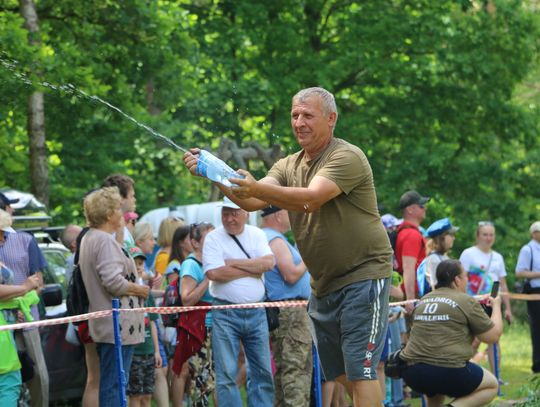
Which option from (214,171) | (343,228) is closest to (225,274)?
(343,228)

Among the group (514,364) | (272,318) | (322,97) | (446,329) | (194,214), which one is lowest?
(514,364)

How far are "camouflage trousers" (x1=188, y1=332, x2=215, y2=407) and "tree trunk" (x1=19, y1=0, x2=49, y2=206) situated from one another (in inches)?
252

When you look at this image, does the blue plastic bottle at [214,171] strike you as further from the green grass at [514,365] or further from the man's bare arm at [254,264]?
the green grass at [514,365]

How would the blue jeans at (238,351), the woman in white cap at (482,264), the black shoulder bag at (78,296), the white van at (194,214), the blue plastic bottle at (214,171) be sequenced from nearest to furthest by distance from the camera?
the blue plastic bottle at (214,171) < the black shoulder bag at (78,296) < the blue jeans at (238,351) < the woman in white cap at (482,264) < the white van at (194,214)

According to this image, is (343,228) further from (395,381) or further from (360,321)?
(395,381)

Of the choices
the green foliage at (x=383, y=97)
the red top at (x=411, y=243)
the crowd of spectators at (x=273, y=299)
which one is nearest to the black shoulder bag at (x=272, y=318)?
the crowd of spectators at (x=273, y=299)

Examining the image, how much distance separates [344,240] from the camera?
22.3 feet

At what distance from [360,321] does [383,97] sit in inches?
711

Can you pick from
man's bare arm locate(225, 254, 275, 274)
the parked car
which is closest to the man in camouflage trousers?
man's bare arm locate(225, 254, 275, 274)

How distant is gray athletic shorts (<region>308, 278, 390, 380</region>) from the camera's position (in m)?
6.88

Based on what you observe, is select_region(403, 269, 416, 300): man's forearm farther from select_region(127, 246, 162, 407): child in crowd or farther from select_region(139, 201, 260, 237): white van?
select_region(139, 201, 260, 237): white van

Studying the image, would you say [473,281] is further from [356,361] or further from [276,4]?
[276,4]

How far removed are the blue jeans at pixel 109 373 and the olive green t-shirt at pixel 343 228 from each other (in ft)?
8.01

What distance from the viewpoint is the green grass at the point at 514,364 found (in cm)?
1213
